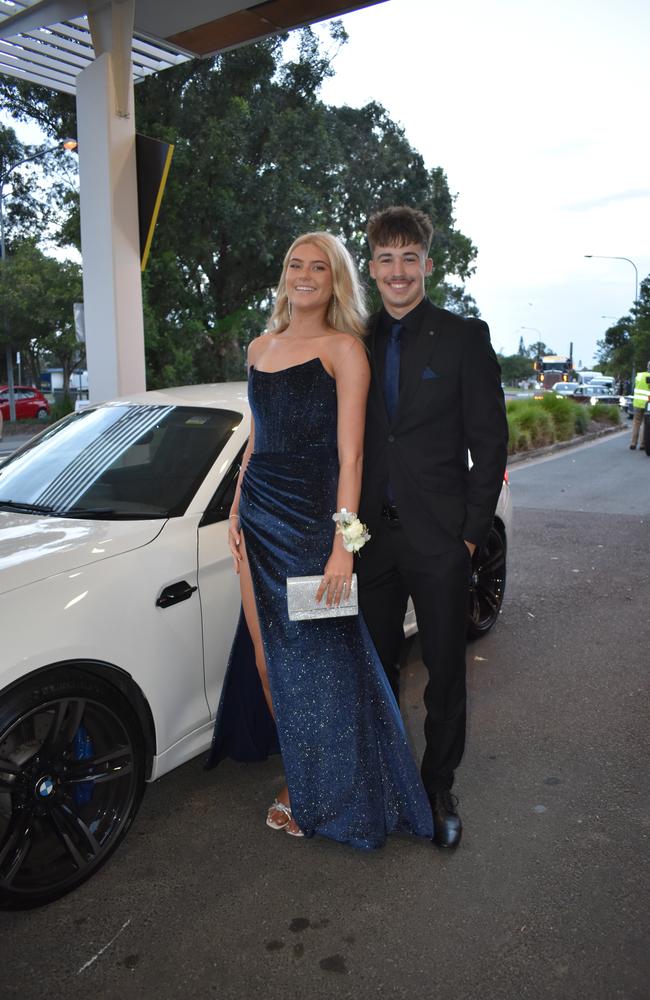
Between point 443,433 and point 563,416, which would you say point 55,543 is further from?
point 563,416

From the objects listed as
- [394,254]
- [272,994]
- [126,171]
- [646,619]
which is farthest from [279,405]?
[126,171]

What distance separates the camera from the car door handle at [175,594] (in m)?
2.87

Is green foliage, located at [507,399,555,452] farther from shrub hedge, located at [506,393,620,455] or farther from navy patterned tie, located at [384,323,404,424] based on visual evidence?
navy patterned tie, located at [384,323,404,424]

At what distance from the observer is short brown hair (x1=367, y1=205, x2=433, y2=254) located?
2734mm

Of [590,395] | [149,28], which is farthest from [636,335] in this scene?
[149,28]

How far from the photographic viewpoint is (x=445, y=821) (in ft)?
9.86

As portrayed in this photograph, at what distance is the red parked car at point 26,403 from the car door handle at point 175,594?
30564mm

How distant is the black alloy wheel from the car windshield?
209 cm

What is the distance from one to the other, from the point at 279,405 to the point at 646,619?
3929mm

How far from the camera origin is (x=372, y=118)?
81.9 feet

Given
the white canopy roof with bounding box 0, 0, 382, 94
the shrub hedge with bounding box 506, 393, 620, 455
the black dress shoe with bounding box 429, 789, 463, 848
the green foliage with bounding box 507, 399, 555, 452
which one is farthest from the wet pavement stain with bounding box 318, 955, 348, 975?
the green foliage with bounding box 507, 399, 555, 452

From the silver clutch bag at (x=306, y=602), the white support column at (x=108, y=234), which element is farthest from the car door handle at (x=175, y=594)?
the white support column at (x=108, y=234)

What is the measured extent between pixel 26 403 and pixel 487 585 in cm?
2974

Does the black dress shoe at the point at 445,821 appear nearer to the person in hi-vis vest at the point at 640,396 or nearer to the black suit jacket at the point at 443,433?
the black suit jacket at the point at 443,433
